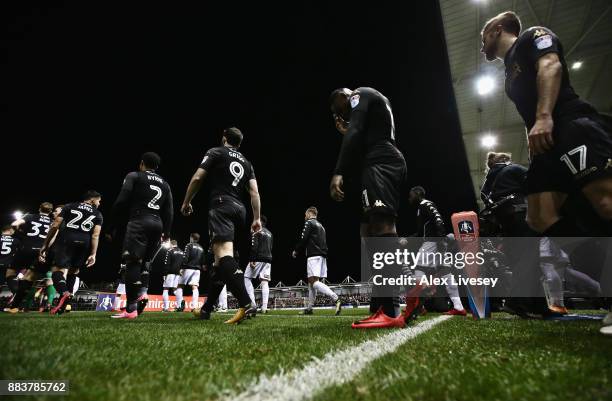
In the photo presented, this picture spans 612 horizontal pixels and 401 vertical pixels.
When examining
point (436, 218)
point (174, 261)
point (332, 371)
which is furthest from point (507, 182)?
point (174, 261)

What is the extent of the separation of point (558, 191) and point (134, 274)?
539 centimetres

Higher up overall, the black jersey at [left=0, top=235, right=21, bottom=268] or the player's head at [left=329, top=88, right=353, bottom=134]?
the player's head at [left=329, top=88, right=353, bottom=134]

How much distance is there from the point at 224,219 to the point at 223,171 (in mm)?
693

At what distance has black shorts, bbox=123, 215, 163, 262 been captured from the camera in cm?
483

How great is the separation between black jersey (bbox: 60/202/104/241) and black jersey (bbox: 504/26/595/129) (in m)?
7.77

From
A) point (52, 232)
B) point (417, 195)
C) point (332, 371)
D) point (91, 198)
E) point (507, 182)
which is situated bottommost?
point (332, 371)

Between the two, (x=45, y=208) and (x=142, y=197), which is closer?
(x=142, y=197)

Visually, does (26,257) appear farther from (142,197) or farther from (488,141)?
(488,141)

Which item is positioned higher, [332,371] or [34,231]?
[34,231]

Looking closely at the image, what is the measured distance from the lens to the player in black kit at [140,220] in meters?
4.85

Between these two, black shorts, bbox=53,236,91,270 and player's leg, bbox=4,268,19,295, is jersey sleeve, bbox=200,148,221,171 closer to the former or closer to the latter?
black shorts, bbox=53,236,91,270

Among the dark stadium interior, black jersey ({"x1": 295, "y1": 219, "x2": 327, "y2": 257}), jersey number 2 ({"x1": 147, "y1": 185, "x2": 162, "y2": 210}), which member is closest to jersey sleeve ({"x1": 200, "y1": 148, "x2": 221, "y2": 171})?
jersey number 2 ({"x1": 147, "y1": 185, "x2": 162, "y2": 210})

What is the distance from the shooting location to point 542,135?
1990mm

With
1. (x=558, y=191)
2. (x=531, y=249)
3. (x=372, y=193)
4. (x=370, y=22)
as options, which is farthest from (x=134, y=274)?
(x=370, y=22)
